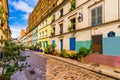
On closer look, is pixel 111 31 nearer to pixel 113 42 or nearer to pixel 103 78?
pixel 113 42

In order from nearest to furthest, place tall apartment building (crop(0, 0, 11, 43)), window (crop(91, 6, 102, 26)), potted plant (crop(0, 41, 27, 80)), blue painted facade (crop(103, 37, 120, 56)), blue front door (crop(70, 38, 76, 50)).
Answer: tall apartment building (crop(0, 0, 11, 43))
potted plant (crop(0, 41, 27, 80))
blue painted facade (crop(103, 37, 120, 56))
window (crop(91, 6, 102, 26))
blue front door (crop(70, 38, 76, 50))

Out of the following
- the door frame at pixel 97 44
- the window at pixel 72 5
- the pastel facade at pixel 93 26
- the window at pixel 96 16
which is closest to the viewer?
the pastel facade at pixel 93 26

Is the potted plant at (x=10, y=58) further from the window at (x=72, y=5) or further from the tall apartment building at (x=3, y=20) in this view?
the window at (x=72, y=5)

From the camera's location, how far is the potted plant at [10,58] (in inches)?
245

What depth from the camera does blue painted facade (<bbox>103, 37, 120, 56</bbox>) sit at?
1247 centimetres

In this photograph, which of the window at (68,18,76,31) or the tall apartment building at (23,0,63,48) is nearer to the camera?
the window at (68,18,76,31)

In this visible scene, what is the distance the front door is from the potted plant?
31.6 ft

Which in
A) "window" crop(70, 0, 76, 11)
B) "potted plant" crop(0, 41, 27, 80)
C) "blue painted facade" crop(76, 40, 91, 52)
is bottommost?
"potted plant" crop(0, 41, 27, 80)

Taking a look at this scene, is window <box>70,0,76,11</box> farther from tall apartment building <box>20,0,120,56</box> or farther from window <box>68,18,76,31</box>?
window <box>68,18,76,31</box>

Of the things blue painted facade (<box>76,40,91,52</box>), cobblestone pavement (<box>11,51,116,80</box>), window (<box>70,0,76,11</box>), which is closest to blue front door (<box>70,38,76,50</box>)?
blue painted facade (<box>76,40,91,52</box>)

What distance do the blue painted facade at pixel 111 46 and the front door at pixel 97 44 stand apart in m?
0.70

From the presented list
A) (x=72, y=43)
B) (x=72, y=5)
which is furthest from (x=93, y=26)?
(x=72, y=5)

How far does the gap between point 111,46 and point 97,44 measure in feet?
6.76

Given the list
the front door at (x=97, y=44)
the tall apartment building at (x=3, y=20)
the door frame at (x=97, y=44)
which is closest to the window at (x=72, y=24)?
the door frame at (x=97, y=44)
